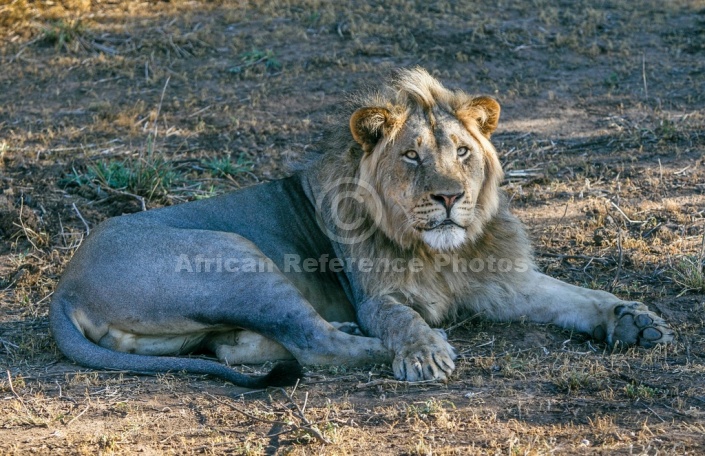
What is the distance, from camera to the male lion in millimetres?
5258

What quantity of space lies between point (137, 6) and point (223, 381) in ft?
26.3

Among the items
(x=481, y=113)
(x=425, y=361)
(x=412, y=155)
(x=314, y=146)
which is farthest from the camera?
(x=314, y=146)

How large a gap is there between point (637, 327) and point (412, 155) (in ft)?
5.03

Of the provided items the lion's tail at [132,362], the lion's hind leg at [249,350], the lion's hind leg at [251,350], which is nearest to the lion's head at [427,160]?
the lion's hind leg at [249,350]

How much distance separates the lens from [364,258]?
566 cm

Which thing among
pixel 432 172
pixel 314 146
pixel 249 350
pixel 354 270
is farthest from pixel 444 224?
pixel 314 146

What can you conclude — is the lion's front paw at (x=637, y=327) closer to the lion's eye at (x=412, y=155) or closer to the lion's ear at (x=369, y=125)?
the lion's eye at (x=412, y=155)

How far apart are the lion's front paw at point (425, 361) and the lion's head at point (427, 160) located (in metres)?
0.59

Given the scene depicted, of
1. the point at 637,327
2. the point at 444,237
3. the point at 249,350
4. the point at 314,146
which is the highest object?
the point at 314,146

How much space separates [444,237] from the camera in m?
5.30

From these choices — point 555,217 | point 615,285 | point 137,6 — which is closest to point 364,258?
point 615,285

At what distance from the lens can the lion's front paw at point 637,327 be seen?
17.2 feet

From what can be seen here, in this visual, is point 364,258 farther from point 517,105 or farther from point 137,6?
point 137,6

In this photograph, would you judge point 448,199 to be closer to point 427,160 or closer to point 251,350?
point 427,160
